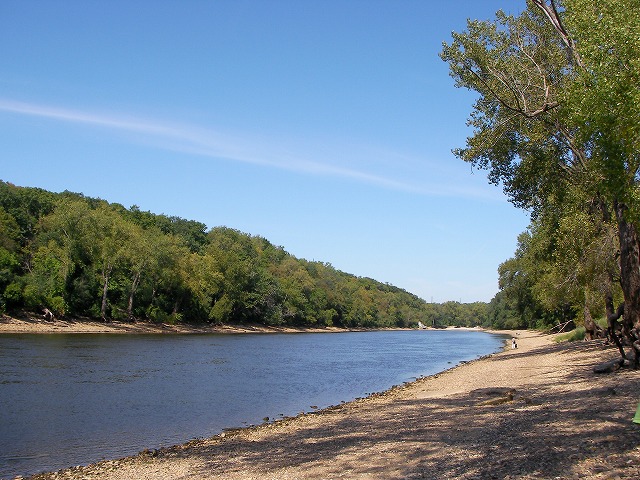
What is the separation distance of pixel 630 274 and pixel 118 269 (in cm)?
7472

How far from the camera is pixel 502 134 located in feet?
73.8

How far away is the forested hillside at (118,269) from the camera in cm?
7162

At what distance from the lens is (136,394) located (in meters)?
25.8

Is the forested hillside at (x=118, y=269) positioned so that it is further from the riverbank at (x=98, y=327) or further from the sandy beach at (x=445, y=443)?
the sandy beach at (x=445, y=443)

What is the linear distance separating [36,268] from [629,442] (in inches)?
3010

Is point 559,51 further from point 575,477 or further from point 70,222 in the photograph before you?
point 70,222

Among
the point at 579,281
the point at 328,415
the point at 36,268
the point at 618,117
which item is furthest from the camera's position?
the point at 36,268

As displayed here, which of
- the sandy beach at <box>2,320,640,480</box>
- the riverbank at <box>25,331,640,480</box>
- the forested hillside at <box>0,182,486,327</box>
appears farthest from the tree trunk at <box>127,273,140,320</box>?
the sandy beach at <box>2,320,640,480</box>

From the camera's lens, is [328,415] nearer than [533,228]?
Yes

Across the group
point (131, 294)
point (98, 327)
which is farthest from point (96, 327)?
point (131, 294)

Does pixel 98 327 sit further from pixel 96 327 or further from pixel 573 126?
pixel 573 126

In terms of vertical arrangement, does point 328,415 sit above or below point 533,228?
below

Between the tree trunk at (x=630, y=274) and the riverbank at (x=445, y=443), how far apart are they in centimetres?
203

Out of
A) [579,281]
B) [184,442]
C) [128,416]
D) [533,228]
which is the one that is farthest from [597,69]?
[533,228]
